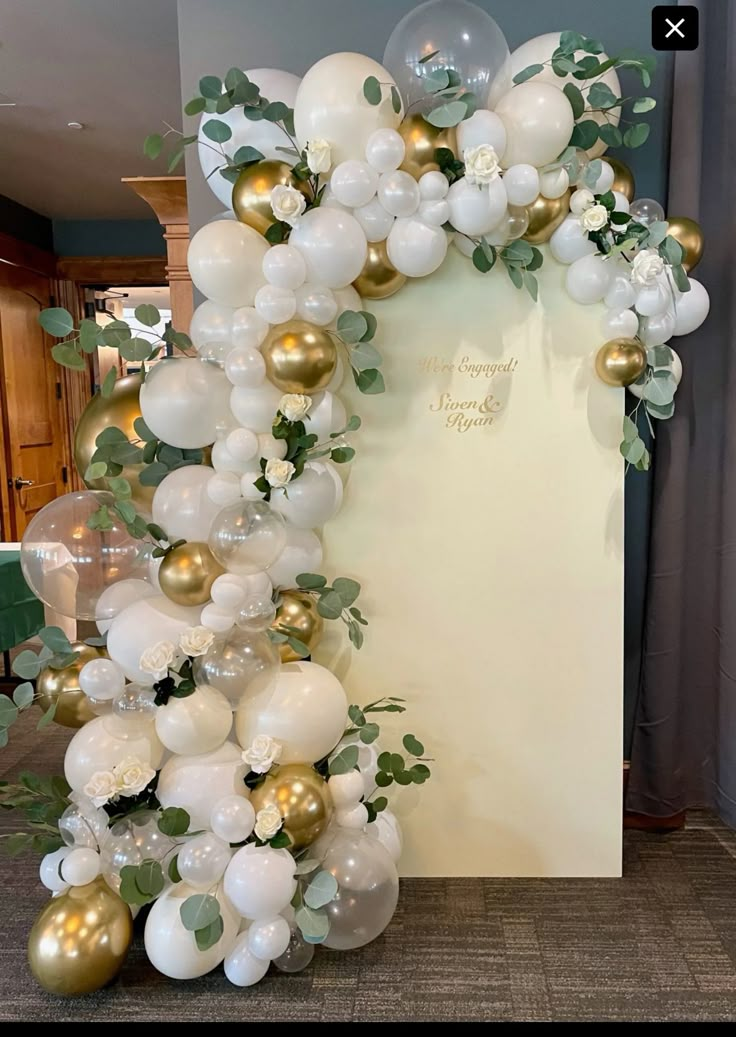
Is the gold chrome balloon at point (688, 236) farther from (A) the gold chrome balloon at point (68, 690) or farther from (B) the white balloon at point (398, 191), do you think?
(A) the gold chrome balloon at point (68, 690)

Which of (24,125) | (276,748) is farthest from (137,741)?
(24,125)

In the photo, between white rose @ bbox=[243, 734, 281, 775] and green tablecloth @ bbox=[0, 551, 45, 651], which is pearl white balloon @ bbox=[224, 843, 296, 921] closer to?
white rose @ bbox=[243, 734, 281, 775]

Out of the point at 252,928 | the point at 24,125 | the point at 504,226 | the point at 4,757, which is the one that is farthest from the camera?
the point at 24,125

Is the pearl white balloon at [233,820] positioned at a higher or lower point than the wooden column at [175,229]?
lower

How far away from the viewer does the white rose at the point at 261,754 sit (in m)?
1.40

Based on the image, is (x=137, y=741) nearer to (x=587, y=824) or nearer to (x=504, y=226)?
(x=587, y=824)

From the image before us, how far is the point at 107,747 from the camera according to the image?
143 centimetres

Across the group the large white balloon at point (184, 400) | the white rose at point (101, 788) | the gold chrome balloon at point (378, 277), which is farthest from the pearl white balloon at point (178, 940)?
the gold chrome balloon at point (378, 277)

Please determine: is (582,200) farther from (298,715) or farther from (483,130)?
(298,715)

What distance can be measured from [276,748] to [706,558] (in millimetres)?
1168

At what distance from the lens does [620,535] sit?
1686 mm

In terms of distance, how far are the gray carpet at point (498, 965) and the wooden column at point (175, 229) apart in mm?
1635

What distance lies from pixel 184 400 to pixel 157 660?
485 mm

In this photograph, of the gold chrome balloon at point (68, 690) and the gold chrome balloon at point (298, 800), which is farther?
the gold chrome balloon at point (68, 690)
